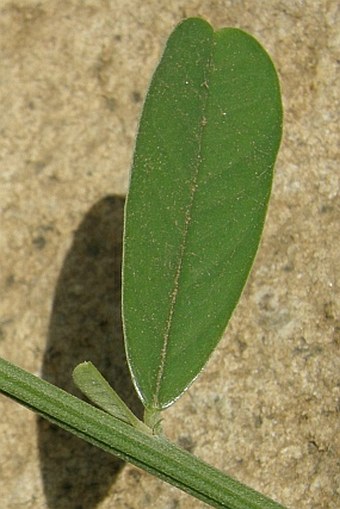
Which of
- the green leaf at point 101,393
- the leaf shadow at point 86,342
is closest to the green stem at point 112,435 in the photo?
the green leaf at point 101,393

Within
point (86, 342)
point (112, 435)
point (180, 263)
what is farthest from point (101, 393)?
point (86, 342)

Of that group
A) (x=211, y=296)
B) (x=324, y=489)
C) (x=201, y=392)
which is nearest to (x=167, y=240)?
(x=211, y=296)

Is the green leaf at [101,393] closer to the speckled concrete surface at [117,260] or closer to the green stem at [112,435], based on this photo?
the green stem at [112,435]

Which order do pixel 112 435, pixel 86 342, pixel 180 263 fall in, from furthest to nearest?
pixel 86 342 < pixel 180 263 < pixel 112 435

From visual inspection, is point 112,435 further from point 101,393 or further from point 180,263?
point 180,263

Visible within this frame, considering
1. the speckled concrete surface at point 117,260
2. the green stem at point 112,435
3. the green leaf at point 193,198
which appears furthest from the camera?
the speckled concrete surface at point 117,260

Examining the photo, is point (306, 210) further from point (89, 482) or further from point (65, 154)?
point (89, 482)

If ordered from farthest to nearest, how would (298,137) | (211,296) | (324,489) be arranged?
1. (298,137)
2. (324,489)
3. (211,296)
